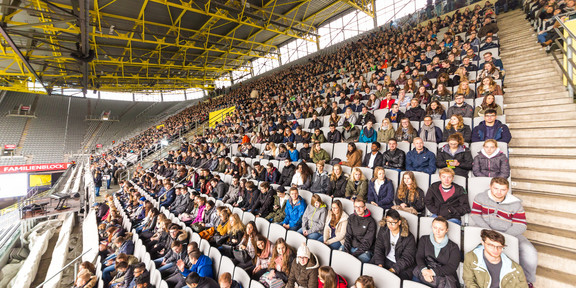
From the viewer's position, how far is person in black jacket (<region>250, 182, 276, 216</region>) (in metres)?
4.13

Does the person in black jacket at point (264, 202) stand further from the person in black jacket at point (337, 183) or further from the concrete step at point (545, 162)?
the concrete step at point (545, 162)

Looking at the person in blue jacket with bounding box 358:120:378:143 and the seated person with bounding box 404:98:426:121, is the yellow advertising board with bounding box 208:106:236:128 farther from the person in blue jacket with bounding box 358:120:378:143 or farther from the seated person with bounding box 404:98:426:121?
the seated person with bounding box 404:98:426:121

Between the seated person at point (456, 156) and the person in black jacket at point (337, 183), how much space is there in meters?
1.33

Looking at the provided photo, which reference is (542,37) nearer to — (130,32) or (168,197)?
(168,197)

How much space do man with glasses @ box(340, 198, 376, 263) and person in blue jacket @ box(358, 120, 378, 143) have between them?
6.69ft

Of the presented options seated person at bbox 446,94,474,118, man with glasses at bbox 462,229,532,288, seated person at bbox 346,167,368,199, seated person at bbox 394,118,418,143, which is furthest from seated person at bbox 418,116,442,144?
man with glasses at bbox 462,229,532,288

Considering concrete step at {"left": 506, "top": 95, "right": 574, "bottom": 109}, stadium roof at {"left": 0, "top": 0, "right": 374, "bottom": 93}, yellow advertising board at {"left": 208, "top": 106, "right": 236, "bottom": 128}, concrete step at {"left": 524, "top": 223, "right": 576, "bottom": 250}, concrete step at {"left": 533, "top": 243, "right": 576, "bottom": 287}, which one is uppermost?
stadium roof at {"left": 0, "top": 0, "right": 374, "bottom": 93}

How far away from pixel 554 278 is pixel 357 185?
196 cm

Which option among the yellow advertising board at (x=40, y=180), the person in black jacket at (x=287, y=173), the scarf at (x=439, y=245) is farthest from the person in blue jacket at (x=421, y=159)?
the yellow advertising board at (x=40, y=180)

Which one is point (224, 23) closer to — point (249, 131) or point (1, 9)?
point (249, 131)

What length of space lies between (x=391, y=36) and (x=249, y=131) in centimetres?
750

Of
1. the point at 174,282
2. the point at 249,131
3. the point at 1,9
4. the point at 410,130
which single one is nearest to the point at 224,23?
the point at 249,131

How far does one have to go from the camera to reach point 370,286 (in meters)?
1.85

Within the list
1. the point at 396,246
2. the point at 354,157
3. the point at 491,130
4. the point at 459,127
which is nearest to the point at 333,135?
the point at 354,157
